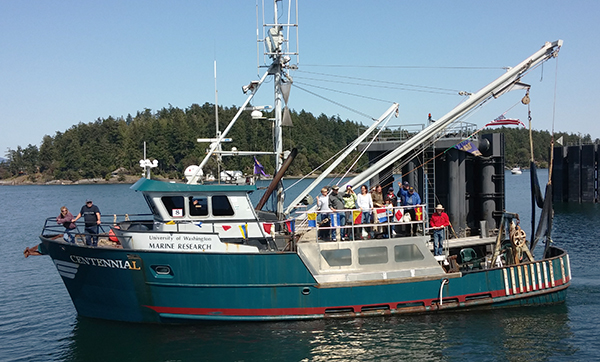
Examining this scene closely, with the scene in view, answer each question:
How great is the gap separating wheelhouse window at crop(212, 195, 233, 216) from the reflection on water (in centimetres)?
291

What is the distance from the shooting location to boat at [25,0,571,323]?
13.9 meters

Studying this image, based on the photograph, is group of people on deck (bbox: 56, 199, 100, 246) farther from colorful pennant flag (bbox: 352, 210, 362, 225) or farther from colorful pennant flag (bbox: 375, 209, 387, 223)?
colorful pennant flag (bbox: 375, 209, 387, 223)

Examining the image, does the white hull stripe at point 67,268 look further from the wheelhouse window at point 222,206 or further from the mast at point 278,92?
the mast at point 278,92

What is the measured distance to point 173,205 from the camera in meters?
14.6

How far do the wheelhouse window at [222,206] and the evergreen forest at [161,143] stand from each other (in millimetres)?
64860

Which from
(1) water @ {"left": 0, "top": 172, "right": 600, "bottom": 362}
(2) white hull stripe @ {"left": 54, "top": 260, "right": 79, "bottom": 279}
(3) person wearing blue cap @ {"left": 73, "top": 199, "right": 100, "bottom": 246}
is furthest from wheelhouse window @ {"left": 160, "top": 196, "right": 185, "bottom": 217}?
(1) water @ {"left": 0, "top": 172, "right": 600, "bottom": 362}

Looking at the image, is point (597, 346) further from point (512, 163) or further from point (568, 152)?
point (512, 163)

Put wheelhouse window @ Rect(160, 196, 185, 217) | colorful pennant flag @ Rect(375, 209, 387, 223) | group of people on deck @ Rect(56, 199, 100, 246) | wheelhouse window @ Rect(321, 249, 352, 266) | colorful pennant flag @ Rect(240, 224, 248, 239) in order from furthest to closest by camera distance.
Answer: colorful pennant flag @ Rect(375, 209, 387, 223), group of people on deck @ Rect(56, 199, 100, 246), wheelhouse window @ Rect(160, 196, 185, 217), colorful pennant flag @ Rect(240, 224, 248, 239), wheelhouse window @ Rect(321, 249, 352, 266)

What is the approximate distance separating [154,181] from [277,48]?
16.9 feet

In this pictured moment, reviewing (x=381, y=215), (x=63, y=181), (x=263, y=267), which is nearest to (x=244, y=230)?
(x=263, y=267)

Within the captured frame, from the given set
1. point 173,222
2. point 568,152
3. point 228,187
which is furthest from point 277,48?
point 568,152

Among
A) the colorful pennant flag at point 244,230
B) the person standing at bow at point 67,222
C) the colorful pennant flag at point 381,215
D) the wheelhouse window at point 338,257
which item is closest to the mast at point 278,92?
the colorful pennant flag at point 244,230

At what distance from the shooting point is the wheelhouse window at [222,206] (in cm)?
1467

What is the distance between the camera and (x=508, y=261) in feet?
54.0
